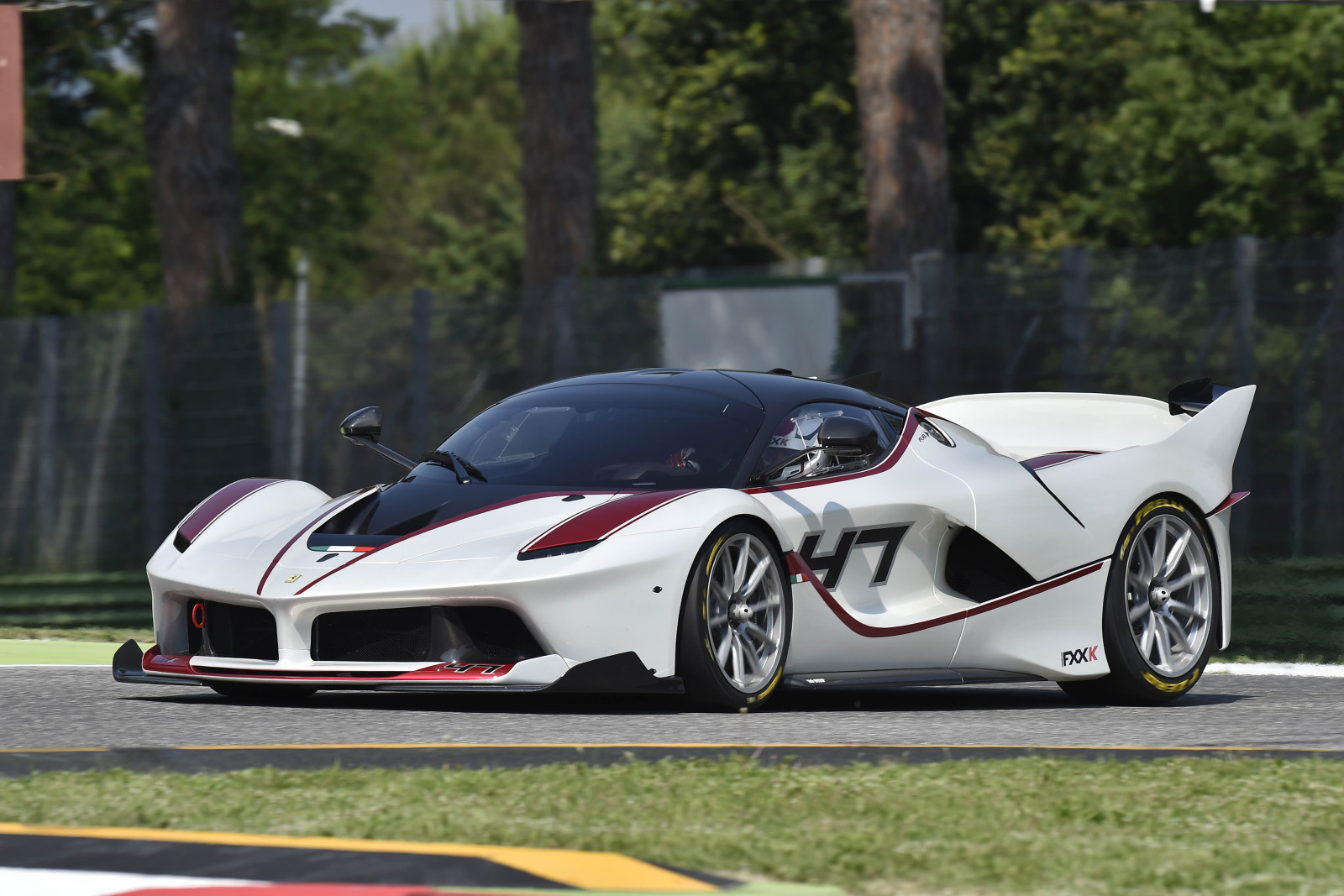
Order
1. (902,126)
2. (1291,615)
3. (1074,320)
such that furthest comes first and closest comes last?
(902,126) → (1074,320) → (1291,615)

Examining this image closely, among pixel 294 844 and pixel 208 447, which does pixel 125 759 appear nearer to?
pixel 294 844

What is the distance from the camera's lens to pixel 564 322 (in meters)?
15.9

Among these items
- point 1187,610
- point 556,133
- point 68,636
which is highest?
point 556,133

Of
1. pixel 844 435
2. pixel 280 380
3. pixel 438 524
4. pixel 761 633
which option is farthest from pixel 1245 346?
pixel 280 380

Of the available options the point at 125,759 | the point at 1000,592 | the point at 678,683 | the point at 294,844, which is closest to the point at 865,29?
the point at 1000,592

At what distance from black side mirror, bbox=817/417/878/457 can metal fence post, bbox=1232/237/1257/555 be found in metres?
5.71

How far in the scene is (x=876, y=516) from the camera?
7848mm

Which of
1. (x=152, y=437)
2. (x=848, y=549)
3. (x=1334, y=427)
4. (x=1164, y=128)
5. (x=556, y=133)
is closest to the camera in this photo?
(x=848, y=549)

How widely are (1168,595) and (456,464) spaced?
3.02 meters

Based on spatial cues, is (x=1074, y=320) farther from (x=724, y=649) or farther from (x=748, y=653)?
(x=724, y=649)

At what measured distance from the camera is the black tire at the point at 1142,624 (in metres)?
8.40

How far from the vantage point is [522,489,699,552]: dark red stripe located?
6.96 metres

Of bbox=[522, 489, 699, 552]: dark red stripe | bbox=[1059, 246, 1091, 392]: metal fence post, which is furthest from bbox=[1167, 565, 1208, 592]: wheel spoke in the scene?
bbox=[1059, 246, 1091, 392]: metal fence post

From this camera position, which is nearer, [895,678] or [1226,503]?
[895,678]
